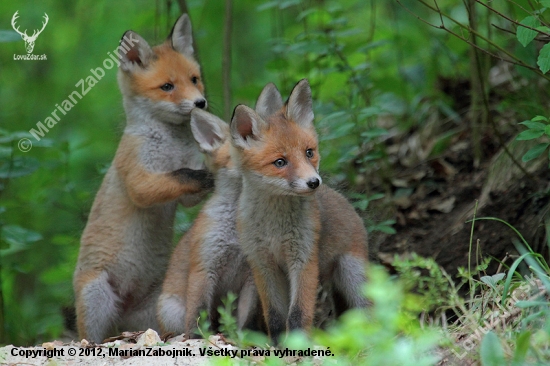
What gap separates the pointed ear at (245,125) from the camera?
5.26 m

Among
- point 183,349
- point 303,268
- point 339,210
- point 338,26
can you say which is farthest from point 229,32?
point 183,349

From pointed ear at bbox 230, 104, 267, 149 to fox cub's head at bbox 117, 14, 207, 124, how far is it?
1.28 metres

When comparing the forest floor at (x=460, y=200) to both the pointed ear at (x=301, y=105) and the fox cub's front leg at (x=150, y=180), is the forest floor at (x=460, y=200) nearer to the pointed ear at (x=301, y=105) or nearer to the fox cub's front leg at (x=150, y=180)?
the pointed ear at (x=301, y=105)

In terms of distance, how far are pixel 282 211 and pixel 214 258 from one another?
89cm

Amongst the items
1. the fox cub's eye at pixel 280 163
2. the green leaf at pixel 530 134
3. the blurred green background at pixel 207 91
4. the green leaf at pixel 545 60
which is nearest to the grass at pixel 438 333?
the green leaf at pixel 530 134

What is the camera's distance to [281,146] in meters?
5.14

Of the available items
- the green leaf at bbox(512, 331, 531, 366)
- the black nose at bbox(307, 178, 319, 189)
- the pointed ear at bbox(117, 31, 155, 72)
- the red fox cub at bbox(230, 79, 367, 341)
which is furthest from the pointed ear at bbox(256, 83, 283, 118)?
the green leaf at bbox(512, 331, 531, 366)

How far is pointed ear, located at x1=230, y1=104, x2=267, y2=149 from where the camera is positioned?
5258 millimetres

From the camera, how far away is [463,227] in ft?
23.6

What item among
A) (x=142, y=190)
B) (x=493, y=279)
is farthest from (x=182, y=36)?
(x=493, y=279)

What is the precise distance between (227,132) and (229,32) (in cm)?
234

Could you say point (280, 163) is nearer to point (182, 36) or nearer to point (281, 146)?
point (281, 146)

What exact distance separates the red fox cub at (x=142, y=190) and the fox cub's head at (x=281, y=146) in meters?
1.21

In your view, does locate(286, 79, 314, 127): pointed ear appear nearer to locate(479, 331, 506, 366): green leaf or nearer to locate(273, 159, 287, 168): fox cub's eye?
locate(273, 159, 287, 168): fox cub's eye
